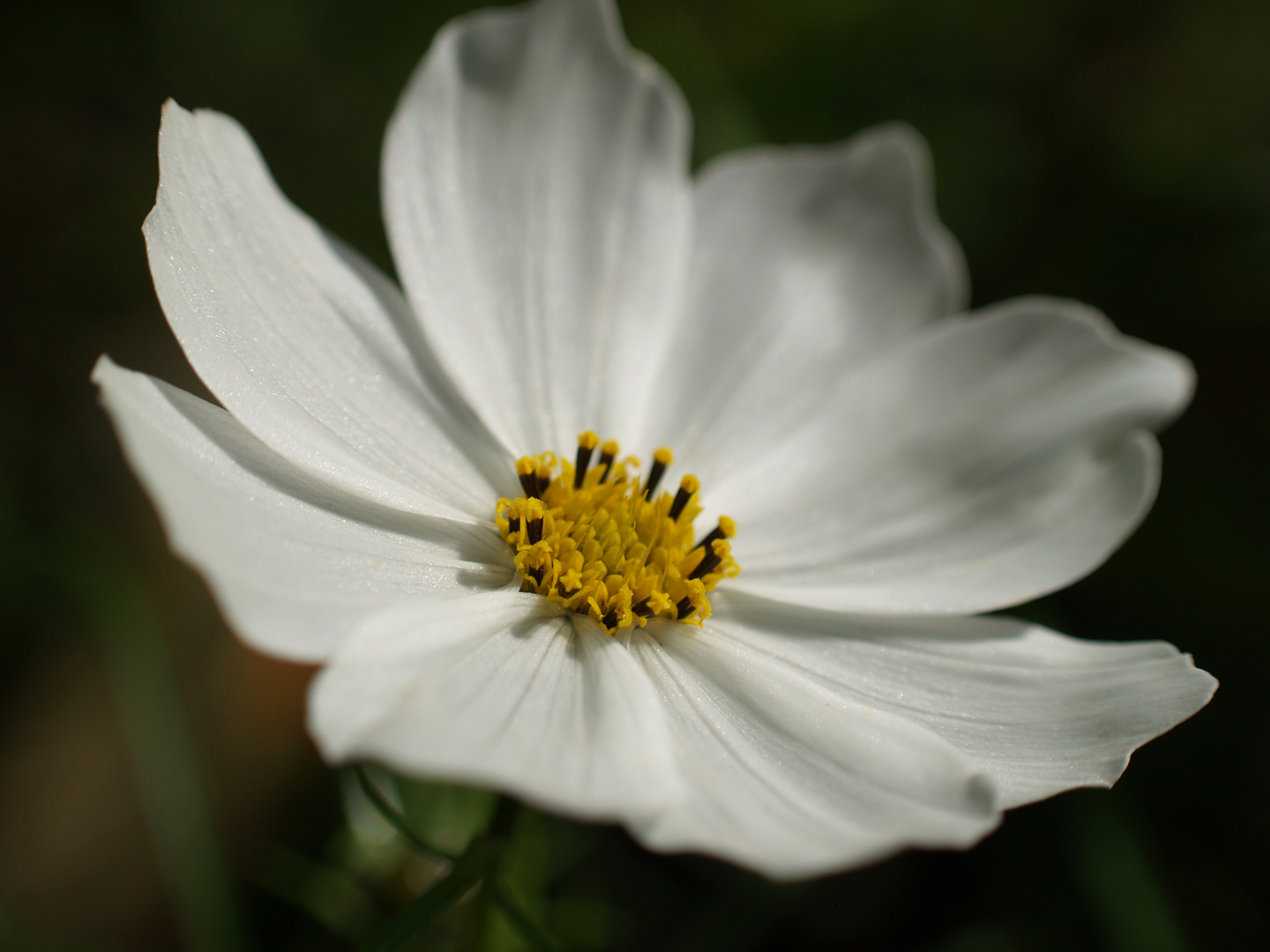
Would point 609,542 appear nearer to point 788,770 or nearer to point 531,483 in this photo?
point 531,483

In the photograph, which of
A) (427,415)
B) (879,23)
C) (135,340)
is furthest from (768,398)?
(135,340)

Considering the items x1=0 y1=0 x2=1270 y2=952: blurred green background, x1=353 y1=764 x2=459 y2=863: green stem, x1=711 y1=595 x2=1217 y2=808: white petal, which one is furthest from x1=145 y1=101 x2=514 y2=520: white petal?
x1=0 y1=0 x2=1270 y2=952: blurred green background

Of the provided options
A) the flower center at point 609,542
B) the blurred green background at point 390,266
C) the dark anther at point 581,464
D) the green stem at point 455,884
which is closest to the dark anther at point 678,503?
the flower center at point 609,542

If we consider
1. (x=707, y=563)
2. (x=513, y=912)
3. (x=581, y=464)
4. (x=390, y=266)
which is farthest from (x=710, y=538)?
(x=390, y=266)

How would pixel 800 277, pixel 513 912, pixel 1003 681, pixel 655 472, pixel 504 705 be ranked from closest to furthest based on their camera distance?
pixel 504 705 < pixel 513 912 < pixel 1003 681 < pixel 655 472 < pixel 800 277

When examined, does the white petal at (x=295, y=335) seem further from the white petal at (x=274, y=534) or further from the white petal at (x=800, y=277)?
the white petal at (x=800, y=277)

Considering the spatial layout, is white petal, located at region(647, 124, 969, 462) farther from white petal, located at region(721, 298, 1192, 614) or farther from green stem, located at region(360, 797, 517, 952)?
green stem, located at region(360, 797, 517, 952)

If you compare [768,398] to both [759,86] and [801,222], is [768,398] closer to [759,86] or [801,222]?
[801,222]
